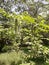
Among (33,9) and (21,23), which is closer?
(21,23)

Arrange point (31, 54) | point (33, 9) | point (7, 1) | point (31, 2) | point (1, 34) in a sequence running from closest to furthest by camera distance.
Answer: point (31, 54) → point (1, 34) → point (7, 1) → point (31, 2) → point (33, 9)

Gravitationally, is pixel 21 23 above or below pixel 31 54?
above

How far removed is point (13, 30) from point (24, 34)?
62cm

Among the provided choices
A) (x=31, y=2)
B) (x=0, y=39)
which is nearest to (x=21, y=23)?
(x=0, y=39)

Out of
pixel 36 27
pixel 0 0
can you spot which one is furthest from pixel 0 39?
pixel 0 0

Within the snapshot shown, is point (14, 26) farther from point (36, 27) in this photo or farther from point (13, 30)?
point (36, 27)

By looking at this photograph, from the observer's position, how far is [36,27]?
6.59m

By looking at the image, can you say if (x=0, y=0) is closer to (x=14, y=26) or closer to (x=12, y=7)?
(x=12, y=7)

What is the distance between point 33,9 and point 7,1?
282 centimetres

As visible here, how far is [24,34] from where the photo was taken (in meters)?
7.32

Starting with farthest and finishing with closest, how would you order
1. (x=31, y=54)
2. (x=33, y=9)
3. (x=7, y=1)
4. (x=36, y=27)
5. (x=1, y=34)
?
(x=33, y=9) → (x=7, y=1) → (x=1, y=34) → (x=31, y=54) → (x=36, y=27)

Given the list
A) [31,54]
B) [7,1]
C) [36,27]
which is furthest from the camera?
[7,1]

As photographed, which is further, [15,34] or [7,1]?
[7,1]

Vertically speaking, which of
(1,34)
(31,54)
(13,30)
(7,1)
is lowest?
(31,54)
